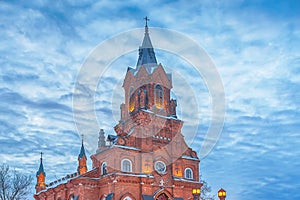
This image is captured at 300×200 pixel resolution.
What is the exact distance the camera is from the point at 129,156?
54.9m

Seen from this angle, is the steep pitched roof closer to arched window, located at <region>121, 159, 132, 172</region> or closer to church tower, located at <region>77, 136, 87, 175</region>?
arched window, located at <region>121, 159, 132, 172</region>

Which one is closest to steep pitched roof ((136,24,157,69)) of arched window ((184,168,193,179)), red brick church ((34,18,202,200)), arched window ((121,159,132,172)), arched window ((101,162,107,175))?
red brick church ((34,18,202,200))

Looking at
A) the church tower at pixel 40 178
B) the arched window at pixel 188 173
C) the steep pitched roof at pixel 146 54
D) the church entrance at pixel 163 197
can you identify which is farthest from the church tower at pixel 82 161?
the church entrance at pixel 163 197

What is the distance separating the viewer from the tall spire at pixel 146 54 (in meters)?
64.6

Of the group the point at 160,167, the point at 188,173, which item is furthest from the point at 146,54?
the point at 188,173

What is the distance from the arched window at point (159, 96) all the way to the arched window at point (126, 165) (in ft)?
34.9

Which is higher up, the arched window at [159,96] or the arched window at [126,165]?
the arched window at [159,96]

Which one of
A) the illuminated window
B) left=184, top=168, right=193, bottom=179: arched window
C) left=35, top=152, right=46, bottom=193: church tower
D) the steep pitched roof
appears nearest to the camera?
left=184, top=168, right=193, bottom=179: arched window

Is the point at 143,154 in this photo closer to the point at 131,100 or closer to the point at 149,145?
the point at 149,145

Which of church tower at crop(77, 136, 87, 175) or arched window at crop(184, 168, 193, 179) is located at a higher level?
church tower at crop(77, 136, 87, 175)

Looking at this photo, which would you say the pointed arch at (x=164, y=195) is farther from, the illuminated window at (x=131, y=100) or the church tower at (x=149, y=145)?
the illuminated window at (x=131, y=100)

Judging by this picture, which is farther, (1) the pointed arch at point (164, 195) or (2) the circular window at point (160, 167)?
(2) the circular window at point (160, 167)

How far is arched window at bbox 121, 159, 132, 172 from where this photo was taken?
177 ft

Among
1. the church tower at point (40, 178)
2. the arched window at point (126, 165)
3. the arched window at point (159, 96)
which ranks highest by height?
the arched window at point (159, 96)
